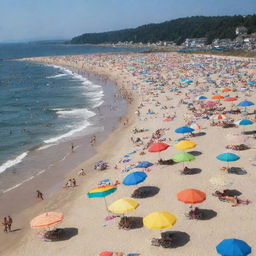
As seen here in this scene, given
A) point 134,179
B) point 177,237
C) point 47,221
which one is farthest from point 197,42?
point 47,221

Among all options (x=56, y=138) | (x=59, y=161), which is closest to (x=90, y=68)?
(x=56, y=138)

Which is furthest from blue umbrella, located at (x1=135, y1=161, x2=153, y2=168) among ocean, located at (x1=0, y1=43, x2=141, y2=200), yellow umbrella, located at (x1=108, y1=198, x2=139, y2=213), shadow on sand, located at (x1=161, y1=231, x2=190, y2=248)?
ocean, located at (x1=0, y1=43, x2=141, y2=200)

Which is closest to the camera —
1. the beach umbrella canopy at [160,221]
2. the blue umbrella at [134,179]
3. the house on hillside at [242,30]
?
the beach umbrella canopy at [160,221]

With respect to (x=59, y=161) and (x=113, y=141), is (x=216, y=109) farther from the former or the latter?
(x=59, y=161)

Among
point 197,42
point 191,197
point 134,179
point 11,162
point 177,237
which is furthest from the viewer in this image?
point 197,42

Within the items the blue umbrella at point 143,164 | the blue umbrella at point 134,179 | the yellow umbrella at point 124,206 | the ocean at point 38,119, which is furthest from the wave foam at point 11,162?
the yellow umbrella at point 124,206

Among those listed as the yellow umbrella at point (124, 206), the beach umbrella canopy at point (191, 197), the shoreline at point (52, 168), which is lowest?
the shoreline at point (52, 168)

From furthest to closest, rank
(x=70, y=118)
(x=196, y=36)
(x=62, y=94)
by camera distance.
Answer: (x=196, y=36), (x=62, y=94), (x=70, y=118)

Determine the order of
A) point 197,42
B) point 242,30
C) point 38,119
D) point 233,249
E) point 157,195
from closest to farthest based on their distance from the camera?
point 233,249 → point 157,195 → point 38,119 → point 242,30 → point 197,42

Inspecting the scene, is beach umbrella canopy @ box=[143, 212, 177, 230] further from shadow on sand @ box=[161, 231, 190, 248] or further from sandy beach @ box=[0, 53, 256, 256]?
sandy beach @ box=[0, 53, 256, 256]

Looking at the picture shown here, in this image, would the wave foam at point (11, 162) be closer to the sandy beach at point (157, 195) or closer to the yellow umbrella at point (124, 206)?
the sandy beach at point (157, 195)

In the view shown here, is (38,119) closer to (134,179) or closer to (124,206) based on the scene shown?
(134,179)
